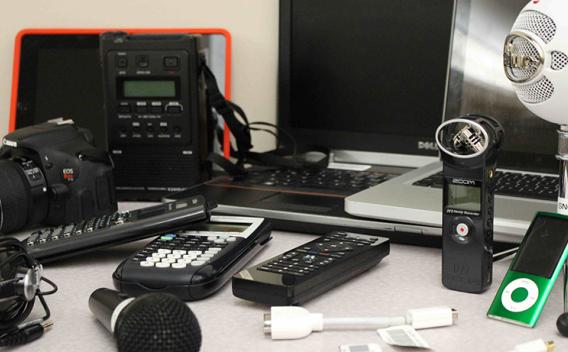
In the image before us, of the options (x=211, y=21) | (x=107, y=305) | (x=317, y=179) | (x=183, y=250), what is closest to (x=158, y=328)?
(x=107, y=305)

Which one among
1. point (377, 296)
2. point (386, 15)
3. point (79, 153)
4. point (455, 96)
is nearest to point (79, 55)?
point (79, 153)

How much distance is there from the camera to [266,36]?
129cm

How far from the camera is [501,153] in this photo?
3.09 feet

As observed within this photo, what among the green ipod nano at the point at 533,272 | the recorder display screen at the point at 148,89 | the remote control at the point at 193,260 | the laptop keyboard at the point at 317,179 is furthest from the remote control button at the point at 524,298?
the recorder display screen at the point at 148,89

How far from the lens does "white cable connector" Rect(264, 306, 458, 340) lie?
24.8 inches

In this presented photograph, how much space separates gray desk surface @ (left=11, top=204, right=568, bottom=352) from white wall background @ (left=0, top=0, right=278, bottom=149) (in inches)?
20.0

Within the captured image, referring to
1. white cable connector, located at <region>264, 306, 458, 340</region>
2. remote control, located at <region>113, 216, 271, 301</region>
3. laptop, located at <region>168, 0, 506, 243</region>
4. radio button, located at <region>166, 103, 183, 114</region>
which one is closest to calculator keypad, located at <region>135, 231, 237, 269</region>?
remote control, located at <region>113, 216, 271, 301</region>

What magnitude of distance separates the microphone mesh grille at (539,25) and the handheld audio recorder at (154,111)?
538 mm

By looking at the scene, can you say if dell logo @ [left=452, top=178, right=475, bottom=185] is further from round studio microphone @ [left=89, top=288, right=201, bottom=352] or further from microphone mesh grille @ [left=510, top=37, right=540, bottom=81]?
round studio microphone @ [left=89, top=288, right=201, bottom=352]

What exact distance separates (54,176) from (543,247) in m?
0.57

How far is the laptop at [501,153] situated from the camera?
2.75ft

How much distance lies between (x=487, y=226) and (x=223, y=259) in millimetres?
242

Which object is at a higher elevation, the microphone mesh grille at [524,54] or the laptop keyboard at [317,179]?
the microphone mesh grille at [524,54]

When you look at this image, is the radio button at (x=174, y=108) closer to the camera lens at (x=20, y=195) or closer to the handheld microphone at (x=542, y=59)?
the camera lens at (x=20, y=195)
